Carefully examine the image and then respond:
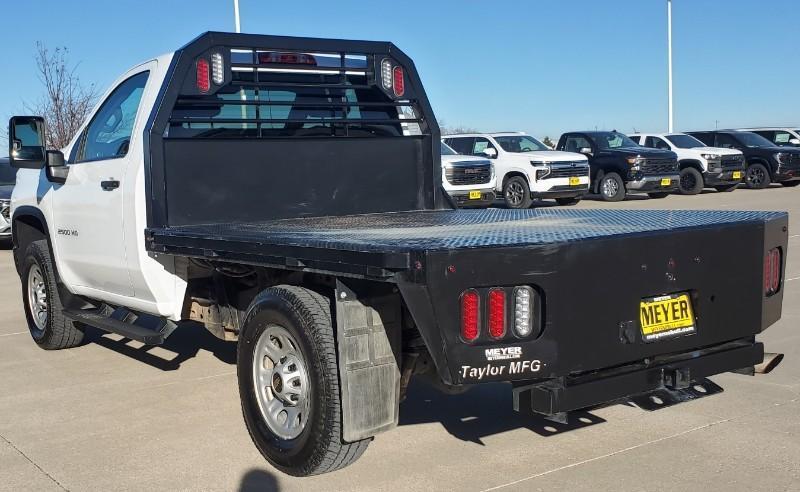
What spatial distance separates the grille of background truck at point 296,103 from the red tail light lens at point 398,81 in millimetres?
66

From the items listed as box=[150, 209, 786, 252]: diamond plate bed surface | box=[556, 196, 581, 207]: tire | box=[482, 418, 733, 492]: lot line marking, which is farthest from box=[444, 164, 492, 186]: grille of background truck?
box=[482, 418, 733, 492]: lot line marking

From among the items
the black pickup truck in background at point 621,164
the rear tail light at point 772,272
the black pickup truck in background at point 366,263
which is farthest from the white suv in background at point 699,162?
Answer: the rear tail light at point 772,272

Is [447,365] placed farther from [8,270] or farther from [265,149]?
[8,270]

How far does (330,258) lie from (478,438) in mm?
1690

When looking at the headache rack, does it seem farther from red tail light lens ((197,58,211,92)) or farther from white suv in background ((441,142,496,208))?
white suv in background ((441,142,496,208))

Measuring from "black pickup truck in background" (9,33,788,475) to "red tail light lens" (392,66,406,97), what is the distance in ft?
0.07

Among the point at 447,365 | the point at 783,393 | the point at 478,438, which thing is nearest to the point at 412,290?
the point at 447,365

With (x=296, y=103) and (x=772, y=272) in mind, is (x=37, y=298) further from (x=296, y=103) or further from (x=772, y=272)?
(x=772, y=272)

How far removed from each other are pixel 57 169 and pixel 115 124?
68 cm

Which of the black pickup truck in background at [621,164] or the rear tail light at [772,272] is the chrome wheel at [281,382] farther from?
the black pickup truck in background at [621,164]

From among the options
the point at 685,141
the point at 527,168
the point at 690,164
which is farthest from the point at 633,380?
the point at 685,141

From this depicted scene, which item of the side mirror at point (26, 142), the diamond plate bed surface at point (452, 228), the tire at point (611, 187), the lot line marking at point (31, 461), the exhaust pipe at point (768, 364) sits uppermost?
the side mirror at point (26, 142)

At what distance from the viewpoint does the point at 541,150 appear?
Answer: 22922mm

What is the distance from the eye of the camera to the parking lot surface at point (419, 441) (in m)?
4.47
